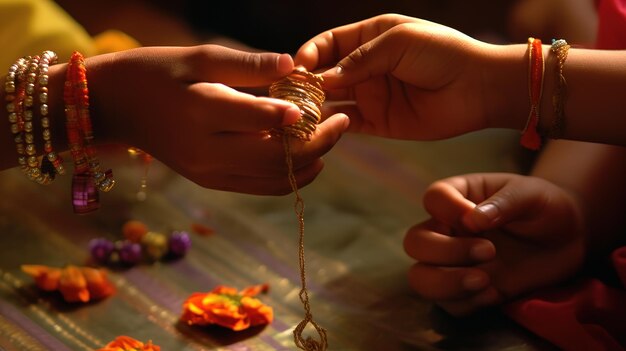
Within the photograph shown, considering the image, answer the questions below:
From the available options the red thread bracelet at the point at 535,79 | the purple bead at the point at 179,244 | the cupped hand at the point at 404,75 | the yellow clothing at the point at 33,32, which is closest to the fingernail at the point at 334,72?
the cupped hand at the point at 404,75

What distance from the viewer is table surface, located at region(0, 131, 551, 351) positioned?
0.87m

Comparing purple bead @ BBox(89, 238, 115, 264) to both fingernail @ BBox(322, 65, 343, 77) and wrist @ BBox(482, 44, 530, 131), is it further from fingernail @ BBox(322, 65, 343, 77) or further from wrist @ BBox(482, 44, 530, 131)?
wrist @ BBox(482, 44, 530, 131)

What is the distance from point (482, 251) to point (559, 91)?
0.20m

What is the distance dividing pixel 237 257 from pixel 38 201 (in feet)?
1.09

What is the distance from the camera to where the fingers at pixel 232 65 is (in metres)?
0.73

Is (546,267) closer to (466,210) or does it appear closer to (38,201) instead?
(466,210)

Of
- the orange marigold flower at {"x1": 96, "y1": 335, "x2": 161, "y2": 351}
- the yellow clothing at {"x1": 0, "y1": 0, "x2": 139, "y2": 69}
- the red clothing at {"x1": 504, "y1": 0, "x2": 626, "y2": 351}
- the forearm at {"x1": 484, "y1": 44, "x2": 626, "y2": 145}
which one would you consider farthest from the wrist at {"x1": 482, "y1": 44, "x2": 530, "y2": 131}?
the yellow clothing at {"x1": 0, "y1": 0, "x2": 139, "y2": 69}

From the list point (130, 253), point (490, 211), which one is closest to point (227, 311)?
point (130, 253)

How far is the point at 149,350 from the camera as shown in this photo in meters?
0.81

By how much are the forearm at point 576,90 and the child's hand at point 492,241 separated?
0.09m

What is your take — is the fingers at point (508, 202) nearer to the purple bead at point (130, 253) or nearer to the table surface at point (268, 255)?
the table surface at point (268, 255)

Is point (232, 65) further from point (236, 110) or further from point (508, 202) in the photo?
point (508, 202)

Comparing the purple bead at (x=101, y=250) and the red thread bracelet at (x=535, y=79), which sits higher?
the red thread bracelet at (x=535, y=79)

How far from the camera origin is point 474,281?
2.89ft
